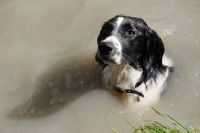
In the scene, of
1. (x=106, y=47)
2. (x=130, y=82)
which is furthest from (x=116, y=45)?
(x=130, y=82)

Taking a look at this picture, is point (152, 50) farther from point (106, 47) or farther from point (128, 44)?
point (106, 47)

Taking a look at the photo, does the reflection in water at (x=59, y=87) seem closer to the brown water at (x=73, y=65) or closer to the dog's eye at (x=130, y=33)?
the brown water at (x=73, y=65)

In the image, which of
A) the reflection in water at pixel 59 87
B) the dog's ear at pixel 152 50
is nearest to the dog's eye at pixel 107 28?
the dog's ear at pixel 152 50

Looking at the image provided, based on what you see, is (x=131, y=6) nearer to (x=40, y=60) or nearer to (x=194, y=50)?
(x=194, y=50)

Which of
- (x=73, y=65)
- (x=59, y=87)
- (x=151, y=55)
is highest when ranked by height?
(x=151, y=55)

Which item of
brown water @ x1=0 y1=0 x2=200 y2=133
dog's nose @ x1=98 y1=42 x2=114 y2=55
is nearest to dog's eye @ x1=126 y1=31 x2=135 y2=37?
dog's nose @ x1=98 y1=42 x2=114 y2=55

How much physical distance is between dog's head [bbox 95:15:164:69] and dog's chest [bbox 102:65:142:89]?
99 millimetres

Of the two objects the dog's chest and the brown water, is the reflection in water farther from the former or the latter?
the dog's chest

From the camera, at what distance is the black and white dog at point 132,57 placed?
140 inches

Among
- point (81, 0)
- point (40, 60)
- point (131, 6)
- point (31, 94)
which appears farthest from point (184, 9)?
point (31, 94)

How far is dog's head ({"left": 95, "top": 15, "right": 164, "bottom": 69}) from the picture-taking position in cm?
352

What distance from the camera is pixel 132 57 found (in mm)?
3762

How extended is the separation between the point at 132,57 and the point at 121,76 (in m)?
0.39

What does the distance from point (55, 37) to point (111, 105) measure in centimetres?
156
